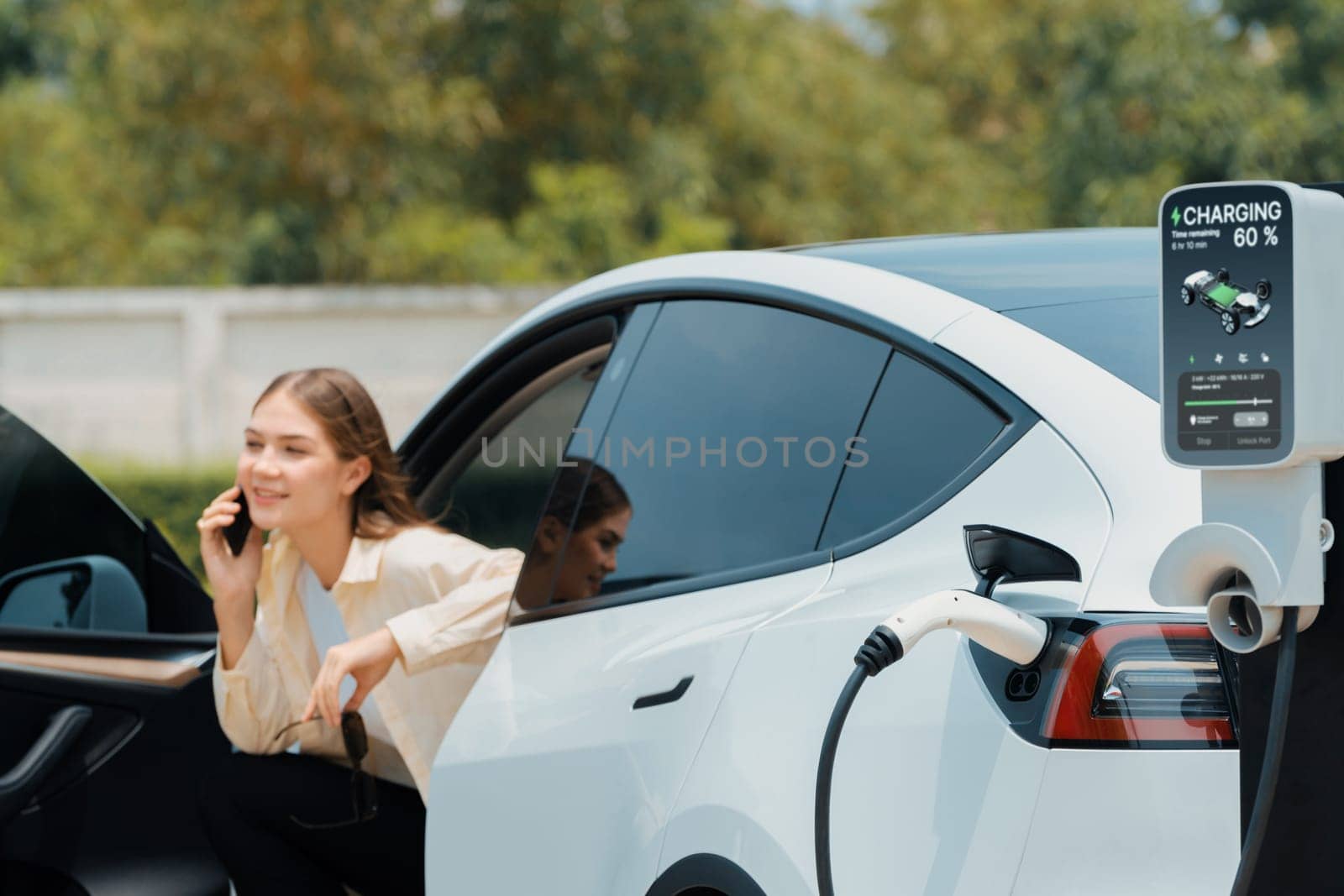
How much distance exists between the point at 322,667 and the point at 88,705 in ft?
1.64

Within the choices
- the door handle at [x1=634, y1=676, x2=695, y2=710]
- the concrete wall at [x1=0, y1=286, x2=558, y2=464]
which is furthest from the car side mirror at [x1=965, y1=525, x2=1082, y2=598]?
the concrete wall at [x1=0, y1=286, x2=558, y2=464]

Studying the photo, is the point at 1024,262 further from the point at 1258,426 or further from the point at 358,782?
the point at 358,782

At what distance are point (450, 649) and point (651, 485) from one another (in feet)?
1.49

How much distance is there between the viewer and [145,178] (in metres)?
15.2

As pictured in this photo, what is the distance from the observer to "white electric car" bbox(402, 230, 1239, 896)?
149 centimetres

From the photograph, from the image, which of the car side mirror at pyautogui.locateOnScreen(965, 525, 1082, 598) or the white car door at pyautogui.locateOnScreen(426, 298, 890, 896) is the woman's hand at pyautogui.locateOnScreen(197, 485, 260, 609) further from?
the car side mirror at pyautogui.locateOnScreen(965, 525, 1082, 598)

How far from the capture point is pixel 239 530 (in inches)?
115

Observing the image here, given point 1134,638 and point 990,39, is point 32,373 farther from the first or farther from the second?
point 990,39

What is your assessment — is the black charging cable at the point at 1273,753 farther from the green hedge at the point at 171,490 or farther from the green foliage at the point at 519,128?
the green foliage at the point at 519,128

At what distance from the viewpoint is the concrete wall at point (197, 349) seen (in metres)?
13.4

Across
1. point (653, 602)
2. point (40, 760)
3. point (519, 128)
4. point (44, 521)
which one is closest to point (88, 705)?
point (40, 760)

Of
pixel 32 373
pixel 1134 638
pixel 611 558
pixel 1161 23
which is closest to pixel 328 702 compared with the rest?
pixel 611 558

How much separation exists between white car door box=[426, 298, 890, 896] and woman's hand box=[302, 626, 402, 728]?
7.2 inches

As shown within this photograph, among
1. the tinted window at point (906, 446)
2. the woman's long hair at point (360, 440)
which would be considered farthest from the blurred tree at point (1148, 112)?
the tinted window at point (906, 446)
